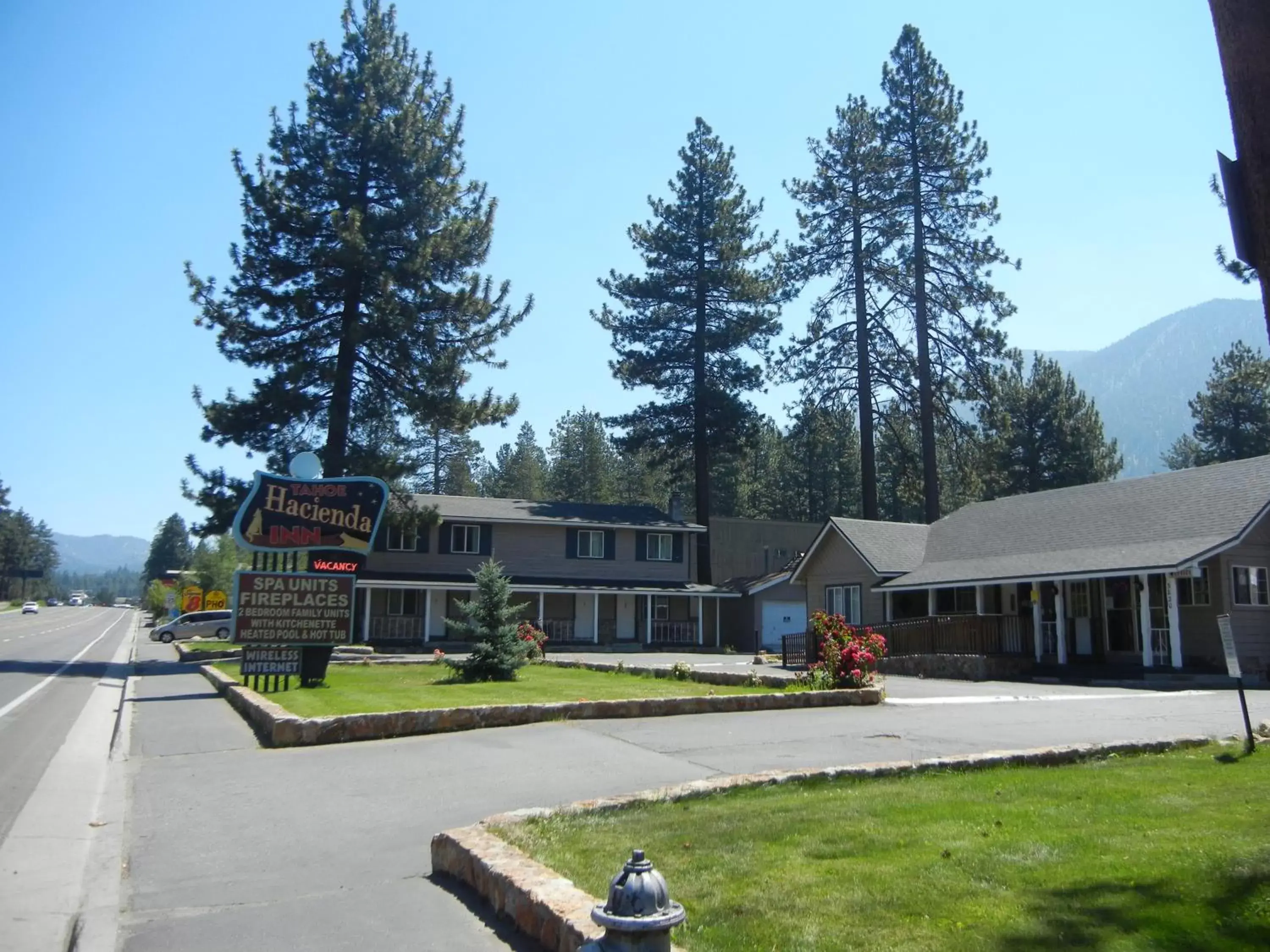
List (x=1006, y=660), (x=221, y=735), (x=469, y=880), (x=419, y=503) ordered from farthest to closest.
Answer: (x=419, y=503), (x=1006, y=660), (x=221, y=735), (x=469, y=880)

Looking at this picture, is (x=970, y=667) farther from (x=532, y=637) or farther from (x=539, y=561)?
(x=539, y=561)

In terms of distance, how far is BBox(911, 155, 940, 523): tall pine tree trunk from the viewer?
45188 mm

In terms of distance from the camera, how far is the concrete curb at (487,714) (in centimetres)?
1338

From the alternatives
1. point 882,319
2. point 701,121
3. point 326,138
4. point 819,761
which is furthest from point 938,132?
point 819,761

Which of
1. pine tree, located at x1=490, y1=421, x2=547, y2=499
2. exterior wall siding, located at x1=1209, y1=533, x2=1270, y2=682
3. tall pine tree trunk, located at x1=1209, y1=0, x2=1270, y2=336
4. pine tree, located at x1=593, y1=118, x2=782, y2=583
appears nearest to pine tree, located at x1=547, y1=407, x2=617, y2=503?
pine tree, located at x1=490, y1=421, x2=547, y2=499

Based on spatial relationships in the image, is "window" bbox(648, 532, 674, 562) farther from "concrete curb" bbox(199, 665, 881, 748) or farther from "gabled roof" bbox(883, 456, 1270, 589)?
"concrete curb" bbox(199, 665, 881, 748)

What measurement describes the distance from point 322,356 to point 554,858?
31732mm

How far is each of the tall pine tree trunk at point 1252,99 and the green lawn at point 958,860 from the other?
9.49ft

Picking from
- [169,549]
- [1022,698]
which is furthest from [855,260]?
[169,549]

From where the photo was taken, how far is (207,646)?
146 feet

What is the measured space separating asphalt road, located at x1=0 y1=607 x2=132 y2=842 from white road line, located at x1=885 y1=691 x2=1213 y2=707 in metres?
12.3

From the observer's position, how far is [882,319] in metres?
47.6

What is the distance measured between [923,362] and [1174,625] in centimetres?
2454

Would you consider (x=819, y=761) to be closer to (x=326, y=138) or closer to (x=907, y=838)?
(x=907, y=838)
